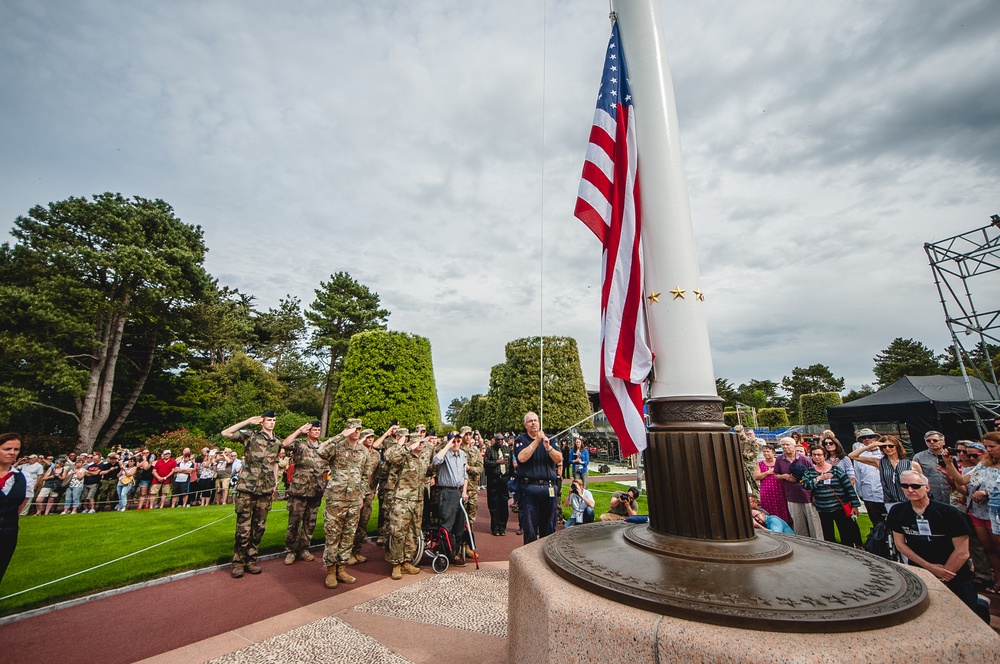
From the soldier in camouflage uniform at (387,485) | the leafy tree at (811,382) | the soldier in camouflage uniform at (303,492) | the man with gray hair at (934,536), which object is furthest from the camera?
the leafy tree at (811,382)

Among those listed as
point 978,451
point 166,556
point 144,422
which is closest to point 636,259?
point 978,451

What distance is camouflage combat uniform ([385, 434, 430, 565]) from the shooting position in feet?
19.0

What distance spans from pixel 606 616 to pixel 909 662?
3.51ft

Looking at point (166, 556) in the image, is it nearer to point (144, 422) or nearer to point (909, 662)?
point (909, 662)

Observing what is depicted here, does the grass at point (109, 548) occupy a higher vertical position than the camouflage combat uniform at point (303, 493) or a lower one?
lower

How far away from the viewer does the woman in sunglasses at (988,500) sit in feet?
15.1

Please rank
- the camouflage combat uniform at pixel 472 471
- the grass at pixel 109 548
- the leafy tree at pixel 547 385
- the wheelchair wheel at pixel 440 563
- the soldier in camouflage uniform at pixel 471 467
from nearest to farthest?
the grass at pixel 109 548
the wheelchair wheel at pixel 440 563
the soldier in camouflage uniform at pixel 471 467
the camouflage combat uniform at pixel 472 471
the leafy tree at pixel 547 385

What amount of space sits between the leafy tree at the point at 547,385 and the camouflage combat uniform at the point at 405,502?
24538 mm

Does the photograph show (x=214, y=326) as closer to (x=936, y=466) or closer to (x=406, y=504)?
(x=406, y=504)

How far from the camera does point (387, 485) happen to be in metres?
6.79

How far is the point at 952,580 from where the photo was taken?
3.37 m

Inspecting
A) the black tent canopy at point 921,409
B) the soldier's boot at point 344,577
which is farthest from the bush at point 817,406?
the soldier's boot at point 344,577

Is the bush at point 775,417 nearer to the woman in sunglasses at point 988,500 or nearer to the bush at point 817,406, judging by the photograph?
the bush at point 817,406

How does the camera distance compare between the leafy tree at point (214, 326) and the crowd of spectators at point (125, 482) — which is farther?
the leafy tree at point (214, 326)
